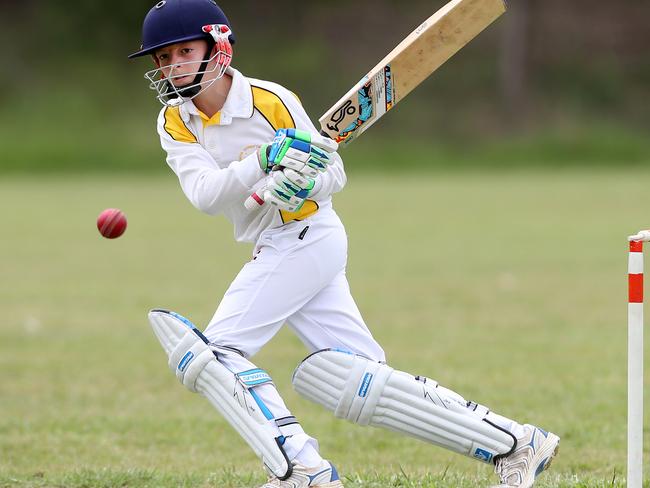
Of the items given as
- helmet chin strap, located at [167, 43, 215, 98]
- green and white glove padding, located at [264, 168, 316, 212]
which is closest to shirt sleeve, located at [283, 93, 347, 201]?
green and white glove padding, located at [264, 168, 316, 212]

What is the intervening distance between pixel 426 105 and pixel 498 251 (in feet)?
63.0

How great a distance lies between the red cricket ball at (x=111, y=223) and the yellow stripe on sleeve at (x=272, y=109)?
0.72 m

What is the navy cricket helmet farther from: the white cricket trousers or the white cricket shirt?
the white cricket trousers

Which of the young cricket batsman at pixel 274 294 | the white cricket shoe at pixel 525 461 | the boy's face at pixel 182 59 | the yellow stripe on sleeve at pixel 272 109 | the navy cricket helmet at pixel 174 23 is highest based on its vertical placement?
the navy cricket helmet at pixel 174 23

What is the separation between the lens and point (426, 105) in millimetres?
32594

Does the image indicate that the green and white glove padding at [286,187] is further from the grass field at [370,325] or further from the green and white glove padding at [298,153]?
the grass field at [370,325]

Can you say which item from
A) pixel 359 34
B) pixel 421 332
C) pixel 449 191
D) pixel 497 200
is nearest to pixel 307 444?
pixel 421 332

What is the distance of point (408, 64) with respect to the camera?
3967mm

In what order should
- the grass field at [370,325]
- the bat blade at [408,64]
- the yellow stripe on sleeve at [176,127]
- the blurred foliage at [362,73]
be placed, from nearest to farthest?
the bat blade at [408,64]
the yellow stripe on sleeve at [176,127]
the grass field at [370,325]
the blurred foliage at [362,73]

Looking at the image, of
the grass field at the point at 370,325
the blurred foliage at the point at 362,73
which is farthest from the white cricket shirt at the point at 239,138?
the blurred foliage at the point at 362,73

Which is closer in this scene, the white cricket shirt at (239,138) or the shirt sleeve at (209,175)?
the shirt sleeve at (209,175)

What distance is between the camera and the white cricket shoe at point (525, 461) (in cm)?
388

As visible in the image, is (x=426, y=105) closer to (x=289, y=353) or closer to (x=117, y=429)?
(x=289, y=353)

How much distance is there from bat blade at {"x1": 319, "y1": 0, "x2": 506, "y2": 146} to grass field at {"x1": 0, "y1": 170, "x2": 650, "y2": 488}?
1.34 metres
